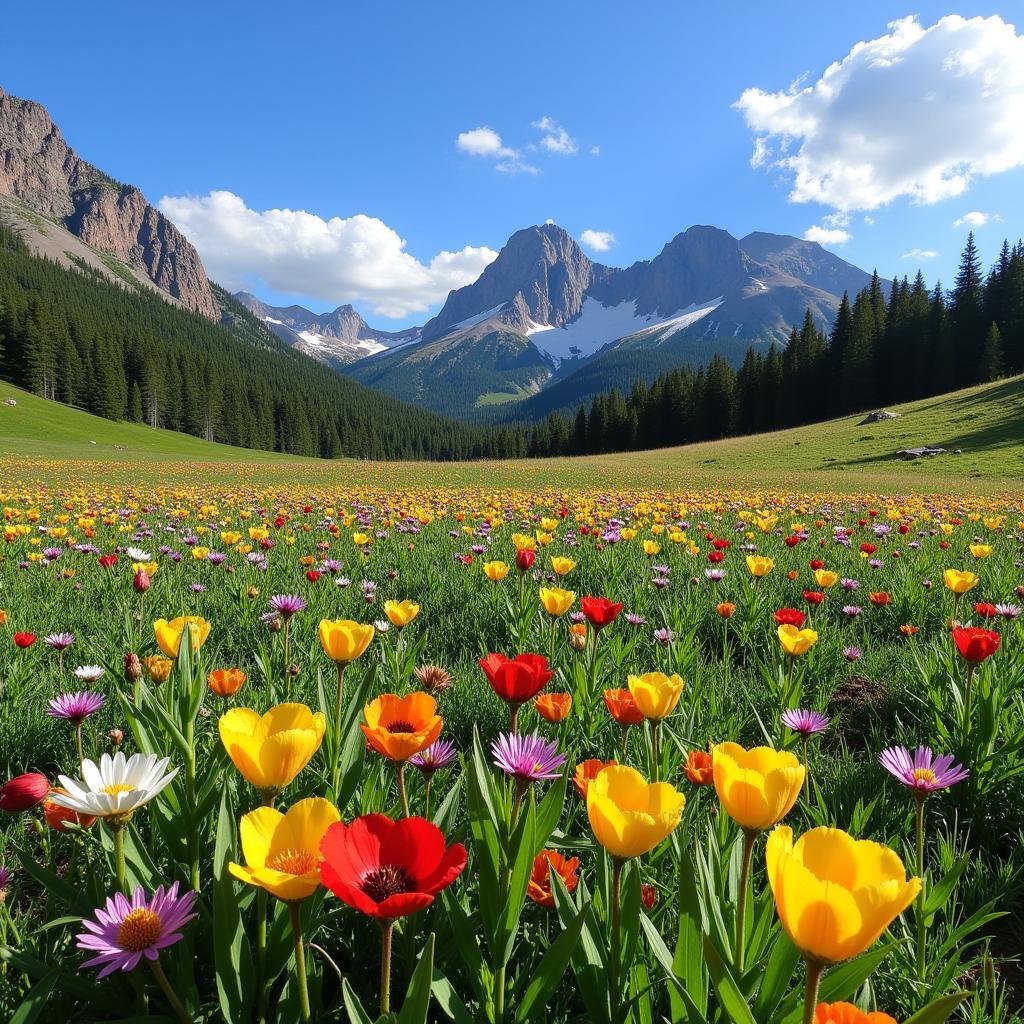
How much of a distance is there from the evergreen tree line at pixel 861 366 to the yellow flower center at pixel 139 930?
57725 mm

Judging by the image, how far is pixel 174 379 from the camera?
72875 mm

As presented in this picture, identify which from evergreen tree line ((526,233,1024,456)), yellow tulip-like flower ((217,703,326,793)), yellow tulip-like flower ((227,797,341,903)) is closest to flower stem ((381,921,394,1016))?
yellow tulip-like flower ((227,797,341,903))

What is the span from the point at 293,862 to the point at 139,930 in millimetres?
238

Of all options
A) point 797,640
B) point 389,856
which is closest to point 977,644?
point 797,640

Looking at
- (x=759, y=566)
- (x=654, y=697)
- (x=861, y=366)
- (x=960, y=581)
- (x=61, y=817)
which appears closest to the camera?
(x=61, y=817)

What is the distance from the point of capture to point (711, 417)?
61500mm

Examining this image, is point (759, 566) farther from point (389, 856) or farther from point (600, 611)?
point (389, 856)

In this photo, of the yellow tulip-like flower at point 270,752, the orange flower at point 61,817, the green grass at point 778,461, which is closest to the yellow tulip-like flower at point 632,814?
the yellow tulip-like flower at point 270,752

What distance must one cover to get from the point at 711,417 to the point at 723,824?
64.5 metres

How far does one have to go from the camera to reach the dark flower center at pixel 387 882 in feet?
2.69

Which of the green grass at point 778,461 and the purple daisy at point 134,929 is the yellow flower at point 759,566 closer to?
the purple daisy at point 134,929

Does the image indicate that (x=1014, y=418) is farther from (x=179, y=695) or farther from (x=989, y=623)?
(x=179, y=695)

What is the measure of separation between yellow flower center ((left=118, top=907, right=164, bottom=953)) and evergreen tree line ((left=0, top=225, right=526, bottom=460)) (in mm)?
74453

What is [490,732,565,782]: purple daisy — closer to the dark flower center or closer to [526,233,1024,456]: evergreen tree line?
the dark flower center
